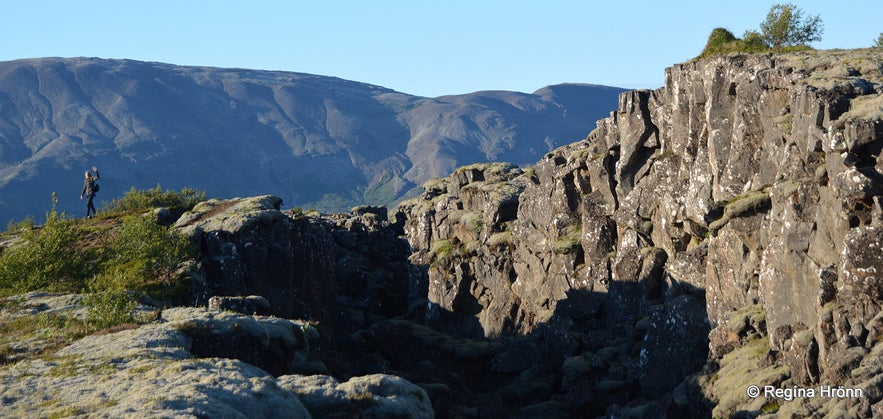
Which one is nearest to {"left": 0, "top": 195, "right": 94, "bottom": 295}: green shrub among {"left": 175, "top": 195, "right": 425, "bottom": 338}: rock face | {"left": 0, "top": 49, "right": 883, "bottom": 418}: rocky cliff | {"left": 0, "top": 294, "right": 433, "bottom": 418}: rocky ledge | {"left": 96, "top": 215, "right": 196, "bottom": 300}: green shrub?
{"left": 96, "top": 215, "right": 196, "bottom": 300}: green shrub

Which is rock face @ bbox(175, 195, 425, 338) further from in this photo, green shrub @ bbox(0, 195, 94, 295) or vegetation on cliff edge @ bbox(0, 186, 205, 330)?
green shrub @ bbox(0, 195, 94, 295)

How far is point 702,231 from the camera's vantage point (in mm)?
98000

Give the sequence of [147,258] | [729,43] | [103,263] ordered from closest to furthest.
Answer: [147,258] → [103,263] → [729,43]

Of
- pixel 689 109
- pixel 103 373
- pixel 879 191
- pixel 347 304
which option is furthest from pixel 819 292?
pixel 347 304

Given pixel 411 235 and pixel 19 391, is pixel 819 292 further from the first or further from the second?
pixel 411 235

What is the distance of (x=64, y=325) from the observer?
208 ft

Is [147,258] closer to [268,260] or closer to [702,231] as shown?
[268,260]

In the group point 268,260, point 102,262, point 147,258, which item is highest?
point 147,258

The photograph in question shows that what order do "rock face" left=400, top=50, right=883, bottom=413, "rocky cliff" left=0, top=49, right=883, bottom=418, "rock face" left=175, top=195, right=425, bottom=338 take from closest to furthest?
"rocky cliff" left=0, top=49, right=883, bottom=418 → "rock face" left=400, top=50, right=883, bottom=413 → "rock face" left=175, top=195, right=425, bottom=338

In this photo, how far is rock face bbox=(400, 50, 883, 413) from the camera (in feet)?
223

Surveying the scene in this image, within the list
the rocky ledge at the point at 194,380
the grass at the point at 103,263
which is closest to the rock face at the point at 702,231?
the rocky ledge at the point at 194,380

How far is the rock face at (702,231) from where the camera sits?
6800 centimetres

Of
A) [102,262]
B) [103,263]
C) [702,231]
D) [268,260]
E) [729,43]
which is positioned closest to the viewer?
[103,263]

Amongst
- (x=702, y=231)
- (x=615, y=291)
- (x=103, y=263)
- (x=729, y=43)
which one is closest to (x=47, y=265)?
(x=103, y=263)
